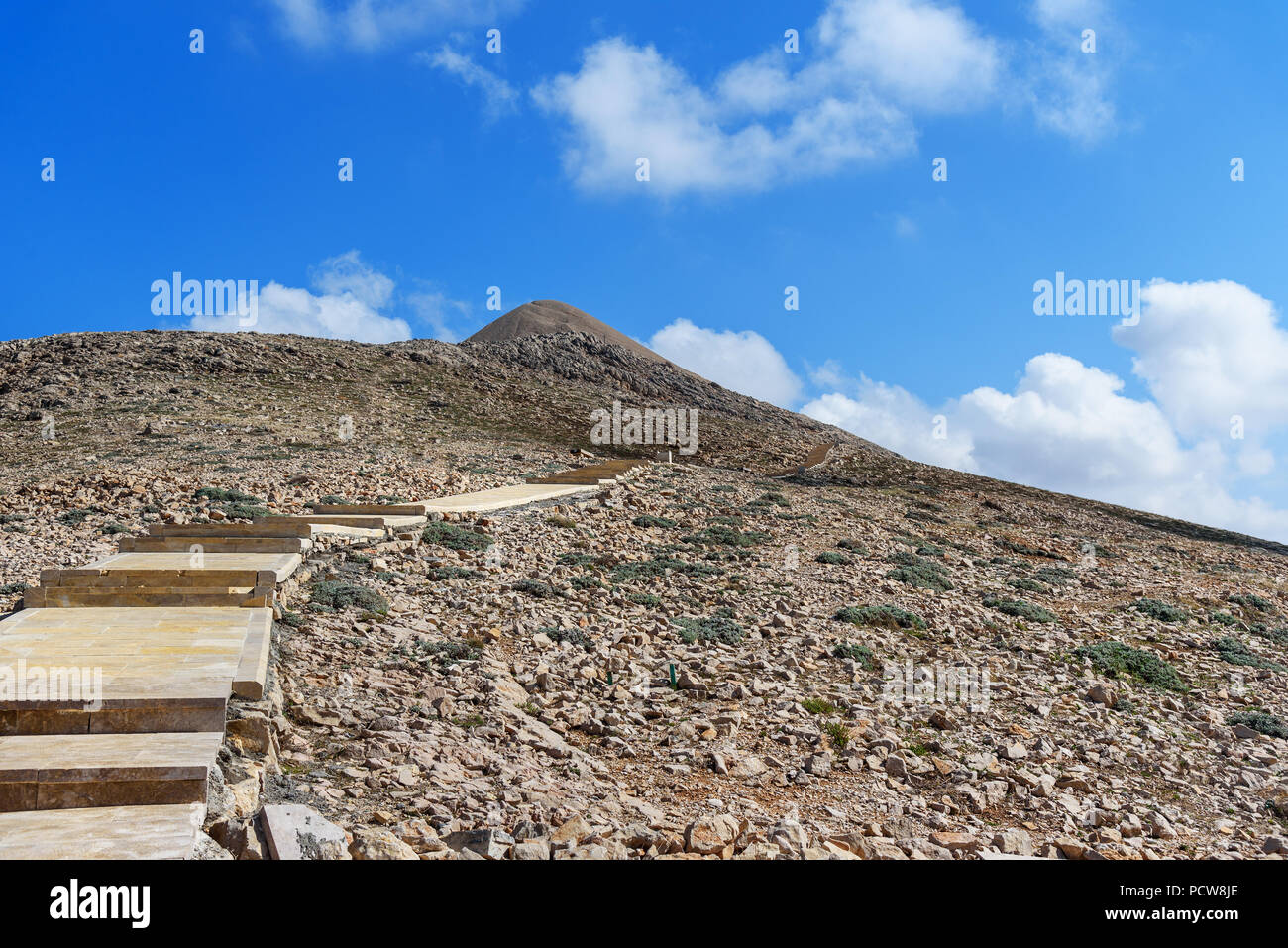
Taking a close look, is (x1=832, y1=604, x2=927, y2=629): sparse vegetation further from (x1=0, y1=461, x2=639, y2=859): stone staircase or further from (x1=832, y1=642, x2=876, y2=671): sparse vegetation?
(x1=0, y1=461, x2=639, y2=859): stone staircase

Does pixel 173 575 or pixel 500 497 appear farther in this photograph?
pixel 500 497

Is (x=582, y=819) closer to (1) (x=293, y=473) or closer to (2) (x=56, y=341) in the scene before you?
(1) (x=293, y=473)

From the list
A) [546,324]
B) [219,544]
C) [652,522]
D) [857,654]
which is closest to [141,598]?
[219,544]

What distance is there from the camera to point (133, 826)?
151 inches

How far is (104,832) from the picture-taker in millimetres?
3744

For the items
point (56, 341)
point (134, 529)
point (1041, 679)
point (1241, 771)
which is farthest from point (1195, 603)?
point (56, 341)

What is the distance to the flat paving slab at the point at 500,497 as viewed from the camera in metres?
14.2

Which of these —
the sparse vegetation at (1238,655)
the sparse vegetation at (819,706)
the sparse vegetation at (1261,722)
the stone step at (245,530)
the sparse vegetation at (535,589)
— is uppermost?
the stone step at (245,530)

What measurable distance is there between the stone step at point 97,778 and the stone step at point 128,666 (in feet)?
1.61

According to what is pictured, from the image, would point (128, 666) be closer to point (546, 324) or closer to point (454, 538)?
point (454, 538)

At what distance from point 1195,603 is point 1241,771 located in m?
7.75

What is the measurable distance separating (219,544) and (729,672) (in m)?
6.46

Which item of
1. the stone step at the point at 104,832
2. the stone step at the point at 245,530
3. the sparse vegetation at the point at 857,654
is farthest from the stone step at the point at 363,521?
the stone step at the point at 104,832

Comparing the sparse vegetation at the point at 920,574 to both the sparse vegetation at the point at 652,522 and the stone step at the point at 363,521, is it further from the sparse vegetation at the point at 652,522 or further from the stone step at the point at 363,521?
the stone step at the point at 363,521
